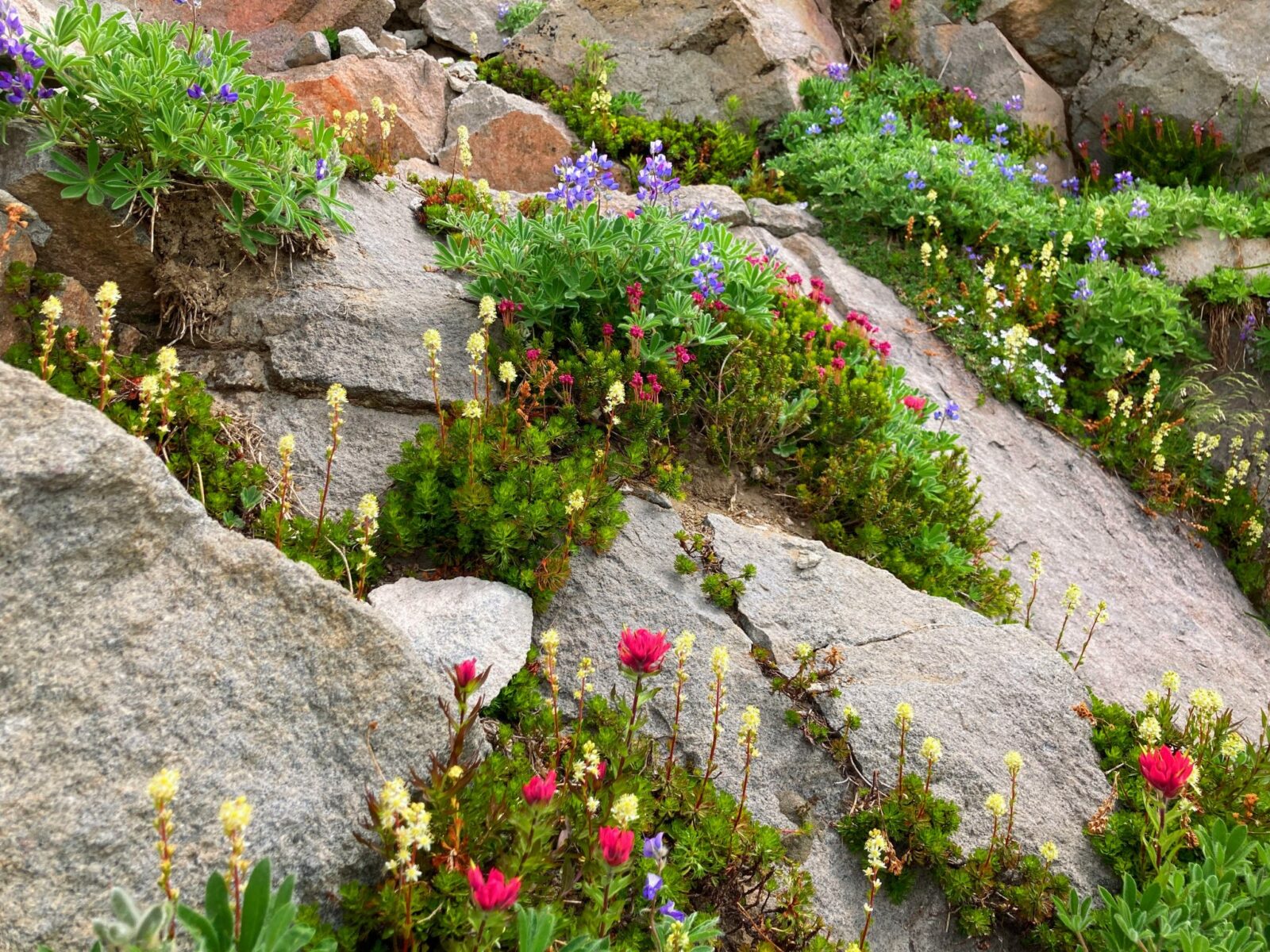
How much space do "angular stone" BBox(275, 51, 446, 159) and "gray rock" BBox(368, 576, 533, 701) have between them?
5118 mm

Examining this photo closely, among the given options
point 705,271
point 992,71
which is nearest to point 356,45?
point 705,271

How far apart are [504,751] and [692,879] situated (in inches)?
30.6

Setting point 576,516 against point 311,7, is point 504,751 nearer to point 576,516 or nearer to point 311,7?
point 576,516

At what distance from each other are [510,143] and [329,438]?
5.04m

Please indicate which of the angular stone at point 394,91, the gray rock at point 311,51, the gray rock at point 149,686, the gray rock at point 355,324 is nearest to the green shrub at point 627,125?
the angular stone at point 394,91

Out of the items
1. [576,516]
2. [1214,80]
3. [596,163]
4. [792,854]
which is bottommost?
[792,854]

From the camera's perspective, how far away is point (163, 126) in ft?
13.4

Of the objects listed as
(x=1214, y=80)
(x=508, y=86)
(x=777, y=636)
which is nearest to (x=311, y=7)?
(x=508, y=86)

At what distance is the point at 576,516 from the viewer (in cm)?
400

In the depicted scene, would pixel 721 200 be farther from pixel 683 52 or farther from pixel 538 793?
pixel 538 793

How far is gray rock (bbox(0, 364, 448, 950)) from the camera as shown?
222 cm

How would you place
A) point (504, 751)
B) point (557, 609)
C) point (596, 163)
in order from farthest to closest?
point (596, 163) < point (557, 609) < point (504, 751)

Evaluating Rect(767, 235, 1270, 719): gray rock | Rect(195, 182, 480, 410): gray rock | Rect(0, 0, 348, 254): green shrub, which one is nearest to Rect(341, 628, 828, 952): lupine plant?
Rect(195, 182, 480, 410): gray rock

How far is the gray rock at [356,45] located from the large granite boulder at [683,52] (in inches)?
62.9
